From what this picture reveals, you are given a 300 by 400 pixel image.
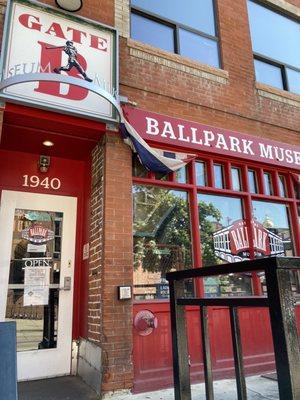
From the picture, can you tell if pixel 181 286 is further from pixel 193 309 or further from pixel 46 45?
pixel 46 45

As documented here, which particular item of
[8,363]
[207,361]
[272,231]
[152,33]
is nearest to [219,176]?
[272,231]

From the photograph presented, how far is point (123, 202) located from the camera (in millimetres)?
4570

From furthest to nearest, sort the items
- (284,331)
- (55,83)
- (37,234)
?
(37,234)
(55,83)
(284,331)

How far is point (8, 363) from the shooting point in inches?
84.0

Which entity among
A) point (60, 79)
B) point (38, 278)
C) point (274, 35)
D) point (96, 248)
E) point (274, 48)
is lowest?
point (38, 278)

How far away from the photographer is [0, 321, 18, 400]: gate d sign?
201 cm

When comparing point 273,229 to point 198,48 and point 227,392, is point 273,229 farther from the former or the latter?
point 198,48

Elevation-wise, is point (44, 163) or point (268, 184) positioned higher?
point (44, 163)

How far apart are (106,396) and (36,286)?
1659 millimetres

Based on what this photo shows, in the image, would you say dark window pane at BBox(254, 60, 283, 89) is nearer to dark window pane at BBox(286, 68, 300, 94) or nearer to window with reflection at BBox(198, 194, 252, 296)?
dark window pane at BBox(286, 68, 300, 94)

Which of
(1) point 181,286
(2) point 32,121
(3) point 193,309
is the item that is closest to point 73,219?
(2) point 32,121

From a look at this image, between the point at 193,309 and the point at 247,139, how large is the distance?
9.35ft

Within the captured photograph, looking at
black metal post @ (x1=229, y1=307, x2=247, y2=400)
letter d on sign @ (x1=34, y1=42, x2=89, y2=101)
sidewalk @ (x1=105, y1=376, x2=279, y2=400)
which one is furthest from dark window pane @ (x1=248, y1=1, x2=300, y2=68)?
black metal post @ (x1=229, y1=307, x2=247, y2=400)

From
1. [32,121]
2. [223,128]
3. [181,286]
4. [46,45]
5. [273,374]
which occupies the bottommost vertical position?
[273,374]
